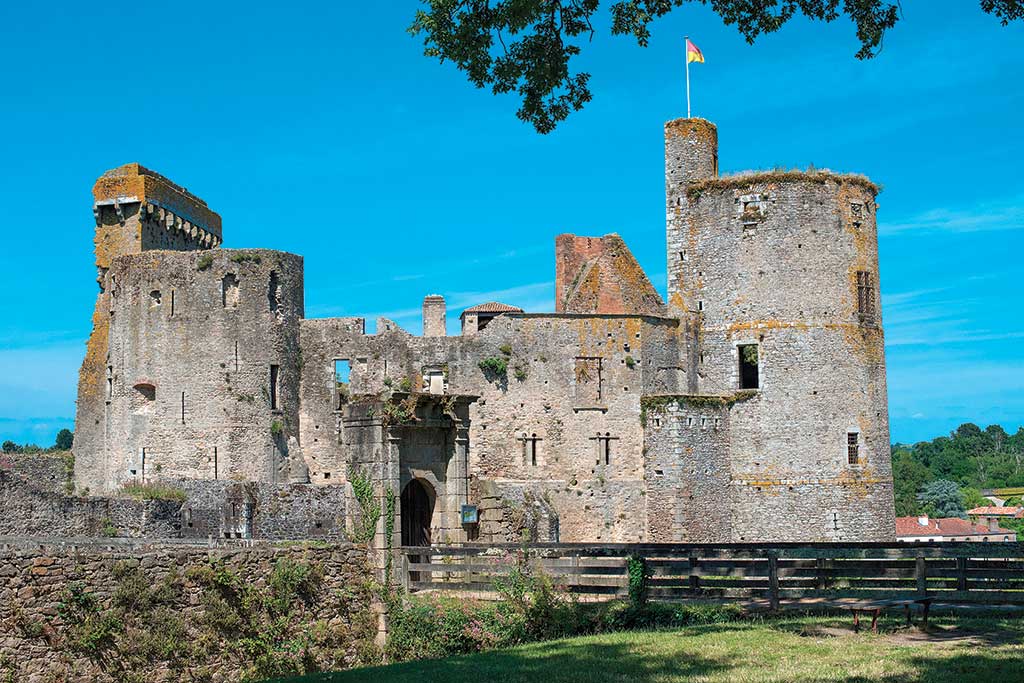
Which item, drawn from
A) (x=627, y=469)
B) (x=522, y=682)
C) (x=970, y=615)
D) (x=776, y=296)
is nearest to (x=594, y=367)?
(x=627, y=469)

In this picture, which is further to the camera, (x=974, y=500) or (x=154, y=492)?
(x=974, y=500)

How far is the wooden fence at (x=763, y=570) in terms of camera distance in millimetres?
23922

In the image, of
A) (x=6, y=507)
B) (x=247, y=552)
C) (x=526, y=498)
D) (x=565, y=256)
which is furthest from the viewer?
(x=565, y=256)

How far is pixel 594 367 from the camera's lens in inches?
1948

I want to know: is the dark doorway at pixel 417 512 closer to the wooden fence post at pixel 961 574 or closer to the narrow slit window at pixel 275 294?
the wooden fence post at pixel 961 574

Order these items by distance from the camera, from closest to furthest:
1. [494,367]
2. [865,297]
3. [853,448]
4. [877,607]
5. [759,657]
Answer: [759,657] → [877,607] → [853,448] → [494,367] → [865,297]

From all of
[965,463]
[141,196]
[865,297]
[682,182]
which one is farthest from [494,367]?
[965,463]

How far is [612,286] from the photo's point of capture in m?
53.2

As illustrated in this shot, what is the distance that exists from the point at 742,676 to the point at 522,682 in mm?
2843

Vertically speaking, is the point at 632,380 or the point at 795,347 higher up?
the point at 795,347

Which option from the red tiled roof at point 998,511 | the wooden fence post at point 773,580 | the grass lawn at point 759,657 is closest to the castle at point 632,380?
the wooden fence post at point 773,580

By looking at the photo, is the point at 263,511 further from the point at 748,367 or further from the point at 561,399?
the point at 748,367

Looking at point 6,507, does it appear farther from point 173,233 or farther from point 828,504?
point 828,504

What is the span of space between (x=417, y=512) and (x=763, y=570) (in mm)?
8122
